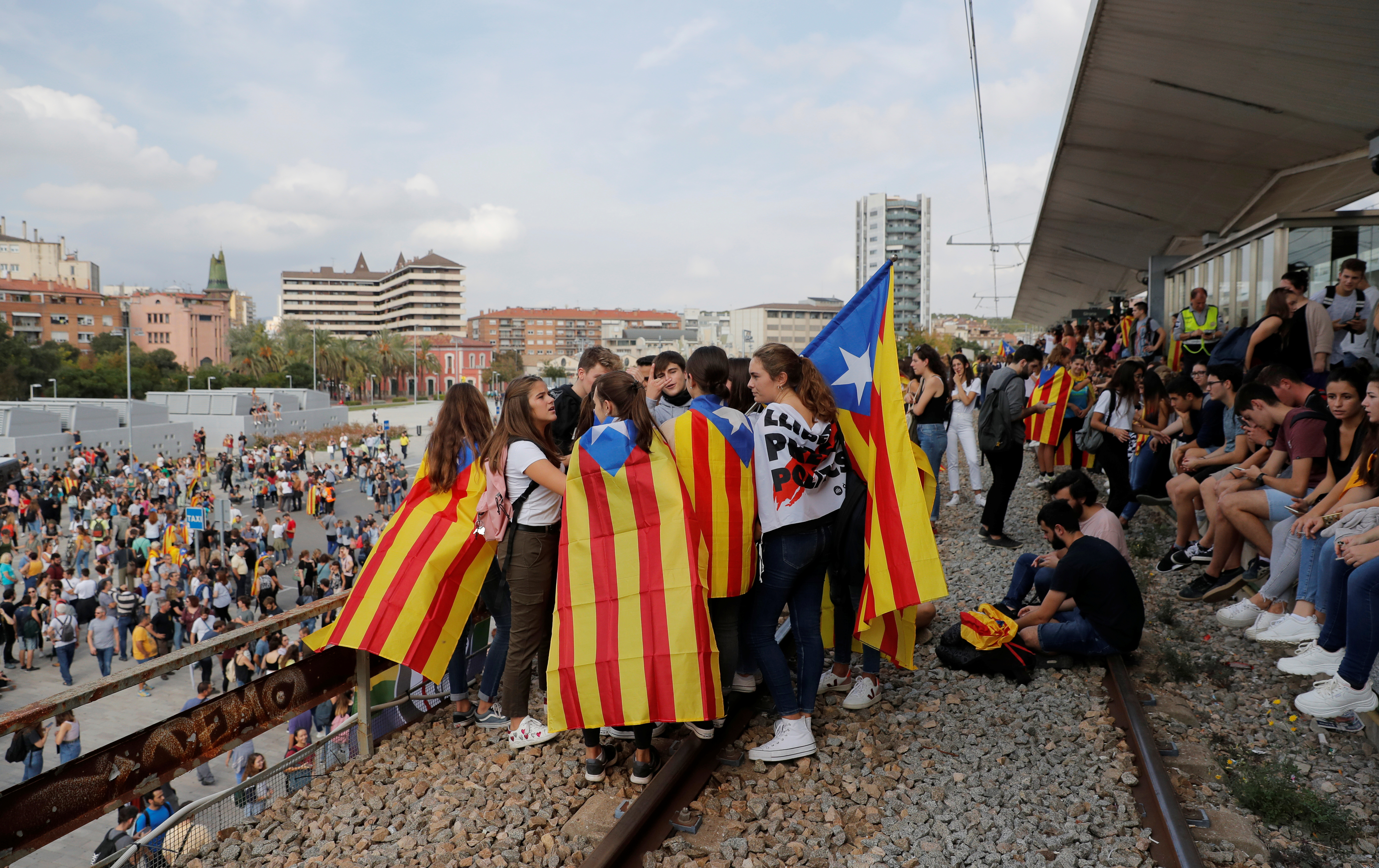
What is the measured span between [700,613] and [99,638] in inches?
609

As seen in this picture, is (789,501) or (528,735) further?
(528,735)

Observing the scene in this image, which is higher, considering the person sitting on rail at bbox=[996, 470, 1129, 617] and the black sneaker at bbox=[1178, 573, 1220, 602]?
the person sitting on rail at bbox=[996, 470, 1129, 617]

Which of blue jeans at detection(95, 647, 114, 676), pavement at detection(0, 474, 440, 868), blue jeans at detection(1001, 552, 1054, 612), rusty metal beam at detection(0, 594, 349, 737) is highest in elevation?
rusty metal beam at detection(0, 594, 349, 737)

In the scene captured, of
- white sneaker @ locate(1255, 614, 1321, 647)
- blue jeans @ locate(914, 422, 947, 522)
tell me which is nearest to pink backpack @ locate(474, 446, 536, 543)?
white sneaker @ locate(1255, 614, 1321, 647)

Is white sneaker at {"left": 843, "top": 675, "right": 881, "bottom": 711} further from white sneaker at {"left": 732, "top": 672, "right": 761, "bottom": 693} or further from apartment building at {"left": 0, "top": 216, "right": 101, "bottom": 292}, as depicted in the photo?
apartment building at {"left": 0, "top": 216, "right": 101, "bottom": 292}

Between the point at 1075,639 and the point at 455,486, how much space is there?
4000mm

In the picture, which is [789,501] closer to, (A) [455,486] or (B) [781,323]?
(A) [455,486]

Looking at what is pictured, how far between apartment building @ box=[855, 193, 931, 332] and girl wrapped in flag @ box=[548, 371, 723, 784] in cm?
13566

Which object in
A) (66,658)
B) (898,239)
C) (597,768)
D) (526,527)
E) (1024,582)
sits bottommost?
(66,658)

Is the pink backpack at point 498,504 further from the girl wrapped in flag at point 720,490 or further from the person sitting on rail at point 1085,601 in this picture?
the person sitting on rail at point 1085,601

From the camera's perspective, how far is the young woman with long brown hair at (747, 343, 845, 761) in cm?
398

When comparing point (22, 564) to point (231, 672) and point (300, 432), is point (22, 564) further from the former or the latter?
point (300, 432)

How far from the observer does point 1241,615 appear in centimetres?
599

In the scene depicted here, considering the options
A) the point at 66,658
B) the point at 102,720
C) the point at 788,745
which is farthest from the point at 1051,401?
the point at 66,658
